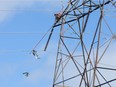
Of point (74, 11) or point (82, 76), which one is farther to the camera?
point (74, 11)

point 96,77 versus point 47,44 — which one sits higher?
point 47,44

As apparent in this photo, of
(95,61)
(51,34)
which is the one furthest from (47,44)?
(95,61)

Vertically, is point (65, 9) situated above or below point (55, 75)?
above

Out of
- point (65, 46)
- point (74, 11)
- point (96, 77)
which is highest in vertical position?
point (74, 11)

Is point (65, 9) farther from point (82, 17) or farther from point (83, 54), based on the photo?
point (83, 54)

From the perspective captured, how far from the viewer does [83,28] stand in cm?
2619

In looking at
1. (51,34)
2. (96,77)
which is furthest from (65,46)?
(96,77)

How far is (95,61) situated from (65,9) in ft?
14.0

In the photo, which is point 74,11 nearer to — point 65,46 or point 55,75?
point 65,46

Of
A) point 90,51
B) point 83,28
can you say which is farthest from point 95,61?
point 83,28

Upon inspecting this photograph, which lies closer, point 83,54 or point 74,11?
point 83,54

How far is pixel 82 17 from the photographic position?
26328 millimetres

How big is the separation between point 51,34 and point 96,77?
3.96 metres

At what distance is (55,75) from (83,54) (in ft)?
7.25
